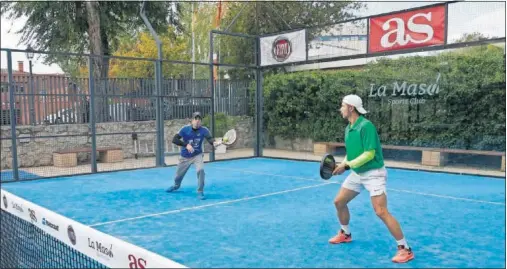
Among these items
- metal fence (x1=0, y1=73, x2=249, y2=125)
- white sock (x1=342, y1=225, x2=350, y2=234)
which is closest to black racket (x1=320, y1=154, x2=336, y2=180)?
white sock (x1=342, y1=225, x2=350, y2=234)

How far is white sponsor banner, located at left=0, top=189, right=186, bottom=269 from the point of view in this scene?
8.80 feet

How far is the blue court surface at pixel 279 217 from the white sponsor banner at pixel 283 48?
4868mm

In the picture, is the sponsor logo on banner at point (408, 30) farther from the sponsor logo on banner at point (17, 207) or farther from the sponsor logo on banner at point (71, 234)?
the sponsor logo on banner at point (71, 234)

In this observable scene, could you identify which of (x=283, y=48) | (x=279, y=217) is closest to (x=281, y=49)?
(x=283, y=48)

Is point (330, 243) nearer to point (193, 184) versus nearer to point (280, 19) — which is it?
point (193, 184)

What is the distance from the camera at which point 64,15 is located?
64.2ft

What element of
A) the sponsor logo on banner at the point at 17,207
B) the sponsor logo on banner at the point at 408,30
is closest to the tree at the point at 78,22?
the sponsor logo on banner at the point at 408,30

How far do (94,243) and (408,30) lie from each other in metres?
11.4

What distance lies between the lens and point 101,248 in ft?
10.3

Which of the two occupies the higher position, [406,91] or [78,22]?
[78,22]

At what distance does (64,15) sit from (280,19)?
10.8 metres

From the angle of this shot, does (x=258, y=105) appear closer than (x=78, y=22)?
Yes

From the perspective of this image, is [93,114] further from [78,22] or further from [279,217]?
[78,22]

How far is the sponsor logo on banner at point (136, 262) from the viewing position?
8.84 ft
